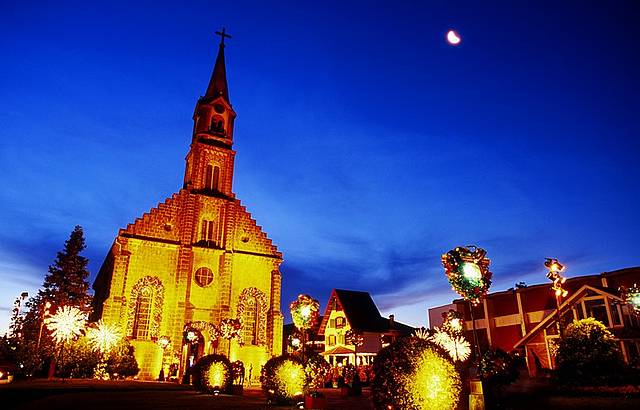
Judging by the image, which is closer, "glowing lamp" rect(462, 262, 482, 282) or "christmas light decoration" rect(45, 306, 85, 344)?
"glowing lamp" rect(462, 262, 482, 282)

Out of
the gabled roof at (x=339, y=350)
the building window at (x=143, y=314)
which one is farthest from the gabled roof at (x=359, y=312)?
the building window at (x=143, y=314)

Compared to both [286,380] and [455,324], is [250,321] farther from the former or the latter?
[286,380]

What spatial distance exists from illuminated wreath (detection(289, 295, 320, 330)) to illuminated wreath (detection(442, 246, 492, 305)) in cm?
779

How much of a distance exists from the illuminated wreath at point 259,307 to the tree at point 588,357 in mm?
26584

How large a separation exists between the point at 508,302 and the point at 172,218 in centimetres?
3480

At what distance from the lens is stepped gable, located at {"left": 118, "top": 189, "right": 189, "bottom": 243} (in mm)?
39862

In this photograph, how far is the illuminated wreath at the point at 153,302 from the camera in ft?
121

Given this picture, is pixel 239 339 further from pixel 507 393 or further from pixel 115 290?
pixel 507 393

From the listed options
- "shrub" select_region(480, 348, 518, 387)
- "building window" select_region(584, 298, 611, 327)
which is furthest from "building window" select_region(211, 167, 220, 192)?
"building window" select_region(584, 298, 611, 327)

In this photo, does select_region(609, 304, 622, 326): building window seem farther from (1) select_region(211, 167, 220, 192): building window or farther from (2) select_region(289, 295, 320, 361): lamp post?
(1) select_region(211, 167, 220, 192): building window

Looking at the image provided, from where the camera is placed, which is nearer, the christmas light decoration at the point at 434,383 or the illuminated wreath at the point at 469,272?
the christmas light decoration at the point at 434,383

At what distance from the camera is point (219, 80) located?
1987 inches

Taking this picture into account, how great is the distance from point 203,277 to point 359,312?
22.5 metres

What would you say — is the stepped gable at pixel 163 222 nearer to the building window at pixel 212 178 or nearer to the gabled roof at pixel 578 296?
the building window at pixel 212 178
